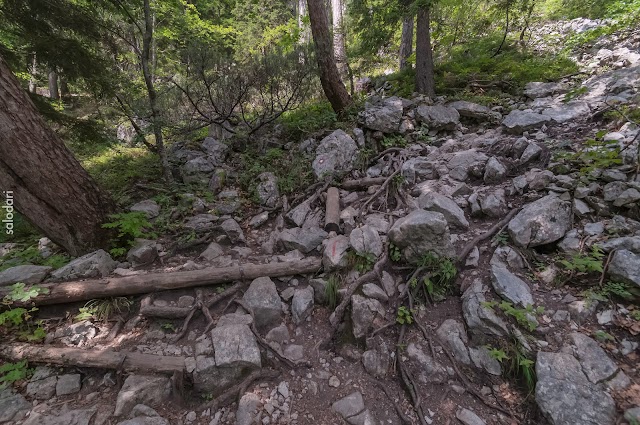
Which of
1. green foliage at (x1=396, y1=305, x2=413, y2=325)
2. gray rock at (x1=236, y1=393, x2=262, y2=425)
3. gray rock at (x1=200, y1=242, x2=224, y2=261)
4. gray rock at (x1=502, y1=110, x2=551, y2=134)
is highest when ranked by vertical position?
gray rock at (x1=502, y1=110, x2=551, y2=134)

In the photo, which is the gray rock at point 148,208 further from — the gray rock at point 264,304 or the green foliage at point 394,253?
the green foliage at point 394,253

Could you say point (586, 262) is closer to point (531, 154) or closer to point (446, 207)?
point (446, 207)

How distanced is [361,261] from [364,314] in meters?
0.74

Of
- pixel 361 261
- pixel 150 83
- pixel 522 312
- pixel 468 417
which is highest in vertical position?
pixel 150 83

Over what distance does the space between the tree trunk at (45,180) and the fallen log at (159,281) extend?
1.03 metres

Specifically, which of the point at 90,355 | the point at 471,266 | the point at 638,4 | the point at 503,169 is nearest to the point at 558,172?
the point at 503,169

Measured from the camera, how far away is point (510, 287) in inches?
137

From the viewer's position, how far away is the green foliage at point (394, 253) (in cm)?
413

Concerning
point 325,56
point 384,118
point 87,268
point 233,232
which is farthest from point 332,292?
point 325,56

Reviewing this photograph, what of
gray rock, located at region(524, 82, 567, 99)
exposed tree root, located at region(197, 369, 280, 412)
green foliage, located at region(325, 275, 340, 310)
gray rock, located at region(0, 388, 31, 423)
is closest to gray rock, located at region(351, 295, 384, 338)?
green foliage, located at region(325, 275, 340, 310)

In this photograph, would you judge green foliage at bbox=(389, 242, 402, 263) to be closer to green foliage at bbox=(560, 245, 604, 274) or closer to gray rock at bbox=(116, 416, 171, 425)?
green foliage at bbox=(560, 245, 604, 274)

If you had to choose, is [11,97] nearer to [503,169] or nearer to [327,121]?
[327,121]

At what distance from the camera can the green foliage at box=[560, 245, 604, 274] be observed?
3.25 metres

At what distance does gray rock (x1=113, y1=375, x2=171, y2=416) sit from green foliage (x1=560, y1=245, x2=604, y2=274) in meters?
4.66
